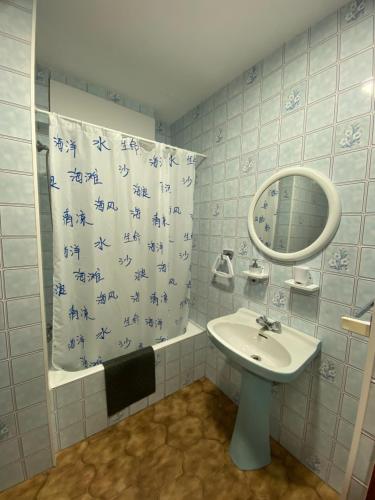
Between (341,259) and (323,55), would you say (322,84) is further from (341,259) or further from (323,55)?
A: (341,259)

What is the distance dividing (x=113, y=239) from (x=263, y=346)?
1136 millimetres

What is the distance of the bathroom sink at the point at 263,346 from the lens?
0.92 metres

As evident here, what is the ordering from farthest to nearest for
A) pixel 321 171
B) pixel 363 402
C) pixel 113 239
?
1. pixel 113 239
2. pixel 321 171
3. pixel 363 402

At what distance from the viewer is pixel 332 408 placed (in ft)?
3.47

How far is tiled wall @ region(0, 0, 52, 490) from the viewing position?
2.87 feet

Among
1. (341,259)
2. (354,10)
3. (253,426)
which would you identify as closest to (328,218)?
(341,259)

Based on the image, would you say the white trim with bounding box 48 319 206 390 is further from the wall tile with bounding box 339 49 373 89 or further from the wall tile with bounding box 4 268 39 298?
the wall tile with bounding box 339 49 373 89

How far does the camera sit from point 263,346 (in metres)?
1.24

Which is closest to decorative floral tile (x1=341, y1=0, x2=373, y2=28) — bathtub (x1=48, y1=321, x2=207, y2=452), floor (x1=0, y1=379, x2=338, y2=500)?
bathtub (x1=48, y1=321, x2=207, y2=452)

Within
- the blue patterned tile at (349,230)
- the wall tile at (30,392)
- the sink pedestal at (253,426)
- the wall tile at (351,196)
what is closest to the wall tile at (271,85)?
the wall tile at (351,196)

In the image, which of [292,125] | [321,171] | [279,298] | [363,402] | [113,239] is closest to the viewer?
[363,402]

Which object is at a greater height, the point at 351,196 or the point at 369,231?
the point at 351,196

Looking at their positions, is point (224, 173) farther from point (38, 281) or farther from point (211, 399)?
point (211, 399)

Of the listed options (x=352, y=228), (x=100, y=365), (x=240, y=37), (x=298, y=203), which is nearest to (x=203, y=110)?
(x=240, y=37)
